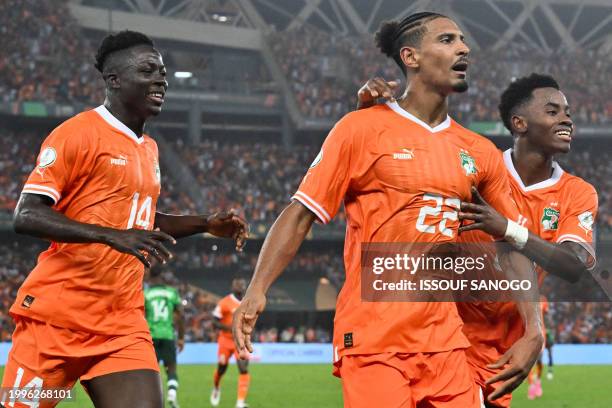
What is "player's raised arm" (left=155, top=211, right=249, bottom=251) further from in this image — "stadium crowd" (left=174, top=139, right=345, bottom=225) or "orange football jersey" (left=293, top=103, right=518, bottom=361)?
"stadium crowd" (left=174, top=139, right=345, bottom=225)

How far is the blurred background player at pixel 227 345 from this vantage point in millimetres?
15102

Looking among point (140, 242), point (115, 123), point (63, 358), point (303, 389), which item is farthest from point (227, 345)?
point (140, 242)

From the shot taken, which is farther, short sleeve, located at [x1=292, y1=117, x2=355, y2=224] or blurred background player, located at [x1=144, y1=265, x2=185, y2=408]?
blurred background player, located at [x1=144, y1=265, x2=185, y2=408]

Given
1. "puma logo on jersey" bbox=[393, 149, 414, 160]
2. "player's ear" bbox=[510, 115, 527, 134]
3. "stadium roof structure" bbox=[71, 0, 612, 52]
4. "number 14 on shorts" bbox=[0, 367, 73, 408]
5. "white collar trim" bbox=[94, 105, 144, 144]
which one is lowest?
"number 14 on shorts" bbox=[0, 367, 73, 408]

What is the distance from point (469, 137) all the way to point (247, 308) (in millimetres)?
1571

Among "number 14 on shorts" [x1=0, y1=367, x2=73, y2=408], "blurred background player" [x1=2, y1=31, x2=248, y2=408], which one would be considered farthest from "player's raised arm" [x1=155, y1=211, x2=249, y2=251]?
"number 14 on shorts" [x1=0, y1=367, x2=73, y2=408]

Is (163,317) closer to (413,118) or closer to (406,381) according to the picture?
(413,118)

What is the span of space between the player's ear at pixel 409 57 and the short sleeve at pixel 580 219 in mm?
1737

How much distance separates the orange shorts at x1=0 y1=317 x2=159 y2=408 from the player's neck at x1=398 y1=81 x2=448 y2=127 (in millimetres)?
2131

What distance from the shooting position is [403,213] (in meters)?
4.55

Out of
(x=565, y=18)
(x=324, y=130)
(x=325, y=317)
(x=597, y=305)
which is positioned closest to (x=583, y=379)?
(x=597, y=305)

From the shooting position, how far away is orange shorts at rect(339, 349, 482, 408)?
427 cm

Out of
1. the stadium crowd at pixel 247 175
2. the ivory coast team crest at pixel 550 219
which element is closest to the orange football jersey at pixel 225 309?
the ivory coast team crest at pixel 550 219

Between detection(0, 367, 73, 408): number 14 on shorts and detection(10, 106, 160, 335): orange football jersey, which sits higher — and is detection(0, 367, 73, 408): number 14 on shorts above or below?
below
